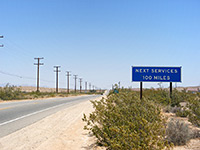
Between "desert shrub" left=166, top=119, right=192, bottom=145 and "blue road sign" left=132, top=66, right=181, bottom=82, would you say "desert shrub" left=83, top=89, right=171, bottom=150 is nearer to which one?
"desert shrub" left=166, top=119, right=192, bottom=145

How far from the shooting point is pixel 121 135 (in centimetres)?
598

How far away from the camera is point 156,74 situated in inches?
724

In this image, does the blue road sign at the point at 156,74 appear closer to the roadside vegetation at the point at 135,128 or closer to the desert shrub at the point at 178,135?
the roadside vegetation at the point at 135,128

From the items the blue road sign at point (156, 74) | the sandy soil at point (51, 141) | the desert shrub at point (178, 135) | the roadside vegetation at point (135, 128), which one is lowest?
the sandy soil at point (51, 141)

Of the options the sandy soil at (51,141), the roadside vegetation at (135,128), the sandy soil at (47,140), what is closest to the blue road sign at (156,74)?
the roadside vegetation at (135,128)

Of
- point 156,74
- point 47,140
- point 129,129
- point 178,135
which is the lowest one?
point 47,140

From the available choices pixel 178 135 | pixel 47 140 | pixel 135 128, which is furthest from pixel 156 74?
pixel 135 128

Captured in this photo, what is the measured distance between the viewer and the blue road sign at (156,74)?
59.3 feet

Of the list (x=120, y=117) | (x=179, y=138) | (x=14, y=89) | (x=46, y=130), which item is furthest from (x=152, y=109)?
(x=14, y=89)

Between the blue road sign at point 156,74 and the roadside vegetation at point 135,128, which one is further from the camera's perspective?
the blue road sign at point 156,74

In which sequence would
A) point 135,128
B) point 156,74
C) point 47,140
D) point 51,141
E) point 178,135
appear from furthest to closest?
point 156,74 < point 47,140 < point 51,141 < point 178,135 < point 135,128

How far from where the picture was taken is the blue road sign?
1808cm

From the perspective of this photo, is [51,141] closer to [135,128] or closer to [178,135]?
[135,128]

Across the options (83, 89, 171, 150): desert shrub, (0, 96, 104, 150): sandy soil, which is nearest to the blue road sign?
(83, 89, 171, 150): desert shrub
